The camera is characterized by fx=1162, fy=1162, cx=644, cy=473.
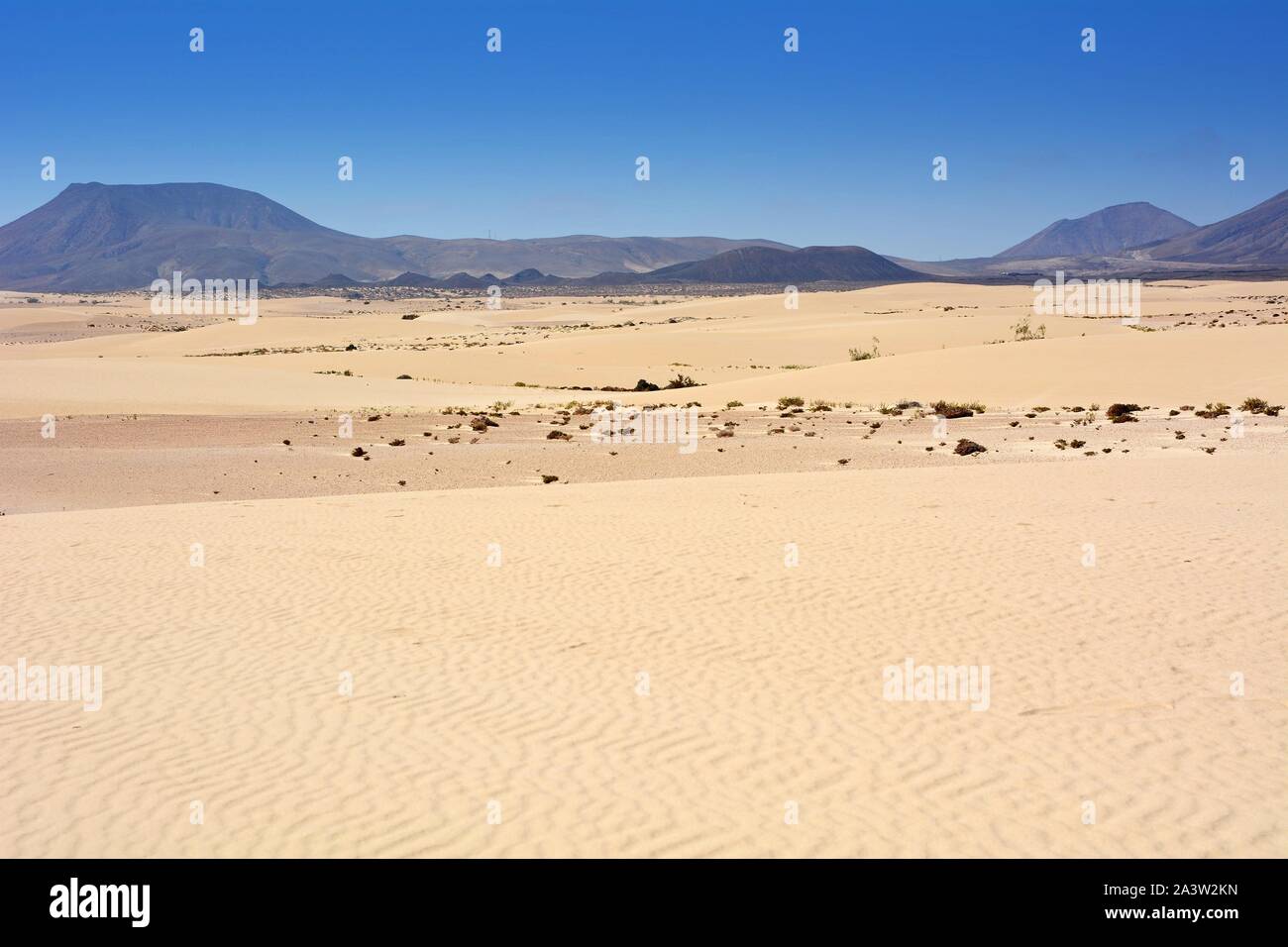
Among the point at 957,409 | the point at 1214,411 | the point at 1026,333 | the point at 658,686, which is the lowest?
the point at 658,686

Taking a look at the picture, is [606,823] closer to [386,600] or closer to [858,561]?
[386,600]

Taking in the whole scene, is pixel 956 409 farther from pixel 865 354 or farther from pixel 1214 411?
pixel 865 354

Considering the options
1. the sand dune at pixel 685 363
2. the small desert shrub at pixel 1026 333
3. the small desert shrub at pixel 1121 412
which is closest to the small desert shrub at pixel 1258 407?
the sand dune at pixel 685 363

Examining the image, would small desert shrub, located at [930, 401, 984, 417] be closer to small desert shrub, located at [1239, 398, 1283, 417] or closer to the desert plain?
the desert plain

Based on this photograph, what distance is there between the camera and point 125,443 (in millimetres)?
30031

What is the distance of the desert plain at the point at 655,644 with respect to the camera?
6527 millimetres

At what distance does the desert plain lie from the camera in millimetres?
6527

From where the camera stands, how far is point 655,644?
407 inches

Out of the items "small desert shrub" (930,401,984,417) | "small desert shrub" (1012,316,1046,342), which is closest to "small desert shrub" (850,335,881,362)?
"small desert shrub" (1012,316,1046,342)

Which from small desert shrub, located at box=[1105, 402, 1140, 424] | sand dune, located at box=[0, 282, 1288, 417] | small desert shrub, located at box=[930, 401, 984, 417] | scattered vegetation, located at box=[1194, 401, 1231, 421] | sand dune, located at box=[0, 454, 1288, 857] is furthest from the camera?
sand dune, located at box=[0, 282, 1288, 417]

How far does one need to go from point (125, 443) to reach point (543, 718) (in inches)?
996

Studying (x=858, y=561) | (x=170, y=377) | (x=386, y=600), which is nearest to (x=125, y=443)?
(x=170, y=377)

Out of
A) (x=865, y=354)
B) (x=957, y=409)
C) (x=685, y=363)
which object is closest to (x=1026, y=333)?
(x=865, y=354)
